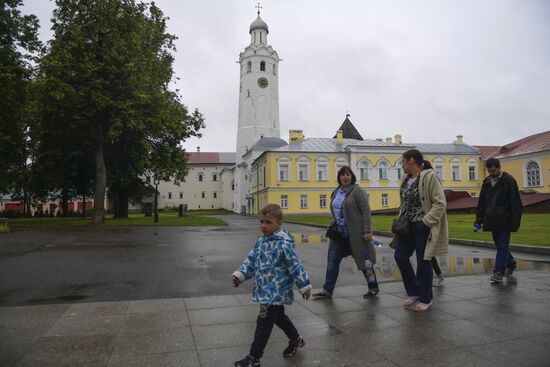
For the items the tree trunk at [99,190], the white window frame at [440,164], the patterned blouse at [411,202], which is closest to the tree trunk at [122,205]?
the tree trunk at [99,190]

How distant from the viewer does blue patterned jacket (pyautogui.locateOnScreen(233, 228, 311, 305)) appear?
3.81 m

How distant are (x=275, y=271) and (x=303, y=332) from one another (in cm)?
115

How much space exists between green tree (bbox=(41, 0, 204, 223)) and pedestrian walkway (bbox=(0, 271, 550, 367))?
21.5 metres

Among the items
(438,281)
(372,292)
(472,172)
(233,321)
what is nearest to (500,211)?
(438,281)

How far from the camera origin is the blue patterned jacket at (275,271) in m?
3.81

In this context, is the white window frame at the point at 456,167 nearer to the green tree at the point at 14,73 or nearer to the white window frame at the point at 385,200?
the white window frame at the point at 385,200

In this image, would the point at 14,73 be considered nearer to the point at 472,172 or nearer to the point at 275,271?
the point at 275,271

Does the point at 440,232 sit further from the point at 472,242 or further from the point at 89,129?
the point at 89,129

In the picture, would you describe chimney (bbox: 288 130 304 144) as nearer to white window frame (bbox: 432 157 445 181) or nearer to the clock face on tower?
the clock face on tower

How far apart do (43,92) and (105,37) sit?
5.22 metres

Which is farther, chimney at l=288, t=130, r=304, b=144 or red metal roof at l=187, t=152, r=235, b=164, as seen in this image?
red metal roof at l=187, t=152, r=235, b=164

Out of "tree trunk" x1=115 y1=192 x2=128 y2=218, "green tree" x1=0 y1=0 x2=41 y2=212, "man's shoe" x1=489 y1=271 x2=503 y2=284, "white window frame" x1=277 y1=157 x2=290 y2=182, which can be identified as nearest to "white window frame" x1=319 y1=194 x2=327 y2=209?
"white window frame" x1=277 y1=157 x2=290 y2=182

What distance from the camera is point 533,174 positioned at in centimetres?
5191

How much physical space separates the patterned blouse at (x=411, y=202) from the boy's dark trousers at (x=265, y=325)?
2.73 metres
